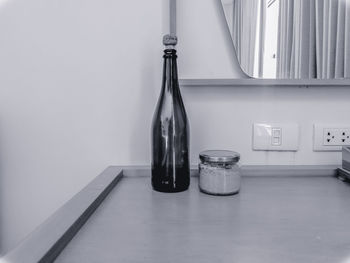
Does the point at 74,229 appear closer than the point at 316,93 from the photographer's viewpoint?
Yes

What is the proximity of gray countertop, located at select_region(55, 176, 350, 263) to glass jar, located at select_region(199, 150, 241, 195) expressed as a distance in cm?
2

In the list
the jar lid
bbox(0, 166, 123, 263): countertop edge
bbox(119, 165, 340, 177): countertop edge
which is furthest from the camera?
bbox(119, 165, 340, 177): countertop edge

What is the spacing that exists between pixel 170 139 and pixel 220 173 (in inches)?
5.7

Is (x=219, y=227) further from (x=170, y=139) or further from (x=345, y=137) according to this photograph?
(x=345, y=137)

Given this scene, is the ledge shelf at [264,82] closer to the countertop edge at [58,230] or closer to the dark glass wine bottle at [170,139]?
the dark glass wine bottle at [170,139]

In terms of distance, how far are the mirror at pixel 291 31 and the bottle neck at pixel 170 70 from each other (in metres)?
0.23

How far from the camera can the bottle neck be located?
0.72m

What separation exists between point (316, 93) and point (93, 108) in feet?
2.05

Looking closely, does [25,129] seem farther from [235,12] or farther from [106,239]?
[235,12]

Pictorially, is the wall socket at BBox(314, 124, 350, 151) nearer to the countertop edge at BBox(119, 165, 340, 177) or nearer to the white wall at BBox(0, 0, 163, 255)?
the countertop edge at BBox(119, 165, 340, 177)

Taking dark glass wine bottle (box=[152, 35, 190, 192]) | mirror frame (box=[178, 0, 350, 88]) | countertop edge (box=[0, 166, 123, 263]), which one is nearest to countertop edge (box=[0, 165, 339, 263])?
countertop edge (box=[0, 166, 123, 263])

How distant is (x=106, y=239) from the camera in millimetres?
471

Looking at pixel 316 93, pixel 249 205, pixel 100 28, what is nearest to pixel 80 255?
pixel 249 205

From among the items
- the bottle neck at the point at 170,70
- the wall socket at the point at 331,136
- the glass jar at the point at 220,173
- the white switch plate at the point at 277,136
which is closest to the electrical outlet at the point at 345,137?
the wall socket at the point at 331,136
